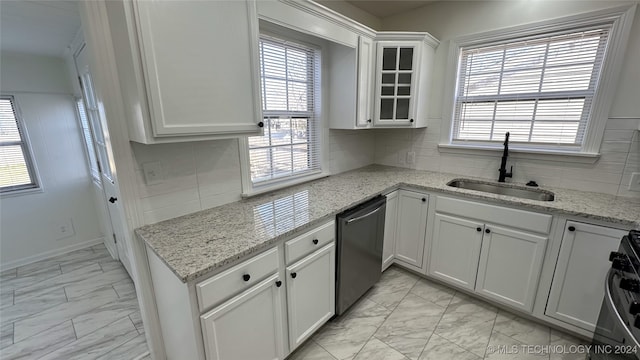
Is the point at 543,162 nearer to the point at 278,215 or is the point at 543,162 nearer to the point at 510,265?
the point at 510,265

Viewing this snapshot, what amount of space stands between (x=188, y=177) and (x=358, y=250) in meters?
1.27

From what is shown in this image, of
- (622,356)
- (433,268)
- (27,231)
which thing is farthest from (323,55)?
(27,231)

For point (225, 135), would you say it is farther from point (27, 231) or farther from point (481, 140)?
point (27, 231)

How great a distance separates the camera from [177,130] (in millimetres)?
1201

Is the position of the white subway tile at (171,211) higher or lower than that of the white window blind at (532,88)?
lower

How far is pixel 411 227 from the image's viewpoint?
2340 millimetres

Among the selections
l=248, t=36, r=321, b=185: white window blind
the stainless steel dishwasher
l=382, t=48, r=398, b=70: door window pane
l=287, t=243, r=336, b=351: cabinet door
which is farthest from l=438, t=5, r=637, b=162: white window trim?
l=287, t=243, r=336, b=351: cabinet door

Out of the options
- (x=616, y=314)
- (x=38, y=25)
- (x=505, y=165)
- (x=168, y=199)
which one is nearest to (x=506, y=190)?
(x=505, y=165)

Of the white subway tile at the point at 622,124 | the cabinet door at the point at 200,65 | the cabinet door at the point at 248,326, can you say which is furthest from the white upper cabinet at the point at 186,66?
the white subway tile at the point at 622,124

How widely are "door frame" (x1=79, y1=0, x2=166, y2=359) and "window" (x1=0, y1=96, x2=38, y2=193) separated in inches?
103

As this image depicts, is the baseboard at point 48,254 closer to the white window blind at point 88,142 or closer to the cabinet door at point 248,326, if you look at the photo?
the white window blind at point 88,142

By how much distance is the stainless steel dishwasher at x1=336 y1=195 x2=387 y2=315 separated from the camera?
1.78 metres

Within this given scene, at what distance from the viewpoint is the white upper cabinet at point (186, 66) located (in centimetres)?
107

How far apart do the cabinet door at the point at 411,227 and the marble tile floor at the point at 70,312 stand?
216 cm
